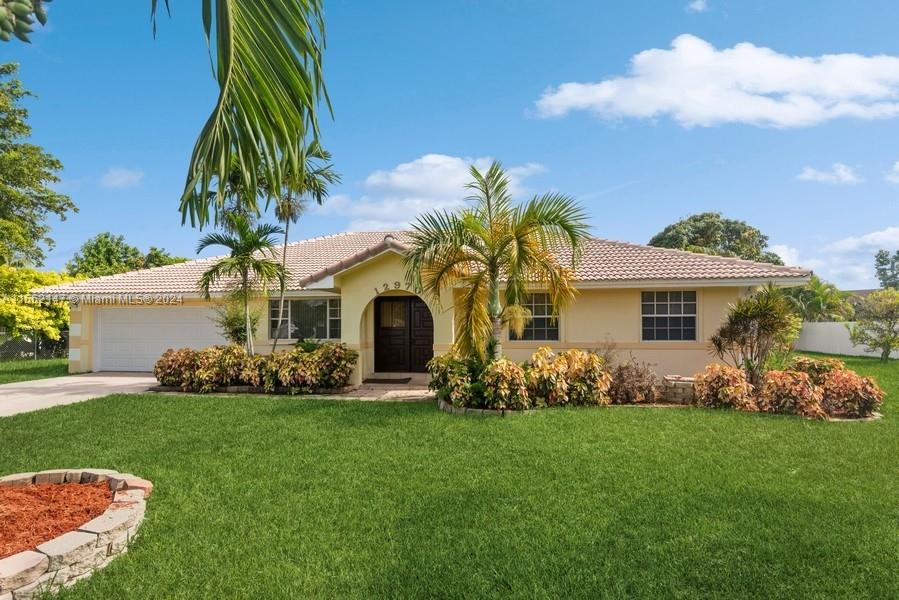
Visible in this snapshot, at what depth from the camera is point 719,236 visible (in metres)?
43.7

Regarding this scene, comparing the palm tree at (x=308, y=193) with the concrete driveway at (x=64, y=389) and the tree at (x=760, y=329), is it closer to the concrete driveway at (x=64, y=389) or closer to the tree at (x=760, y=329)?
the concrete driveway at (x=64, y=389)

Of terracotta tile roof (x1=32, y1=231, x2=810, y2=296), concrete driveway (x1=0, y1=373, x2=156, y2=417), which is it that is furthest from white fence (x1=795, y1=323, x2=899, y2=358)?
concrete driveway (x1=0, y1=373, x2=156, y2=417)

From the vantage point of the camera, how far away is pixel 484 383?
453 inches

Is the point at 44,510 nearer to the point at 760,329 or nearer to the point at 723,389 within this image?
the point at 723,389

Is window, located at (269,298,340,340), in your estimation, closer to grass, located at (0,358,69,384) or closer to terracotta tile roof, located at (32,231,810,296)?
terracotta tile roof, located at (32,231,810,296)

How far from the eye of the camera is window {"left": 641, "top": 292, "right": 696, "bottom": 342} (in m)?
16.2

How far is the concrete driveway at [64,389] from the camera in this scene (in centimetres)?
1337

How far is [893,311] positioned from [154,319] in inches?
1267

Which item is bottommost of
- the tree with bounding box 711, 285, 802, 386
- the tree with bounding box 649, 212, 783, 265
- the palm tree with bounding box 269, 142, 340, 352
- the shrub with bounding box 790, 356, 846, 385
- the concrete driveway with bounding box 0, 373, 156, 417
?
the concrete driveway with bounding box 0, 373, 156, 417

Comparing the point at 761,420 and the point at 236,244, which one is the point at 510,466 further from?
the point at 236,244

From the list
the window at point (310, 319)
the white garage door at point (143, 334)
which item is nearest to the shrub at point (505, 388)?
the window at point (310, 319)

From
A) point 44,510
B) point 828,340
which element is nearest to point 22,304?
point 44,510

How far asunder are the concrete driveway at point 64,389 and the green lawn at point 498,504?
10.1ft

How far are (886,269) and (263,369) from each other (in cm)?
8218
